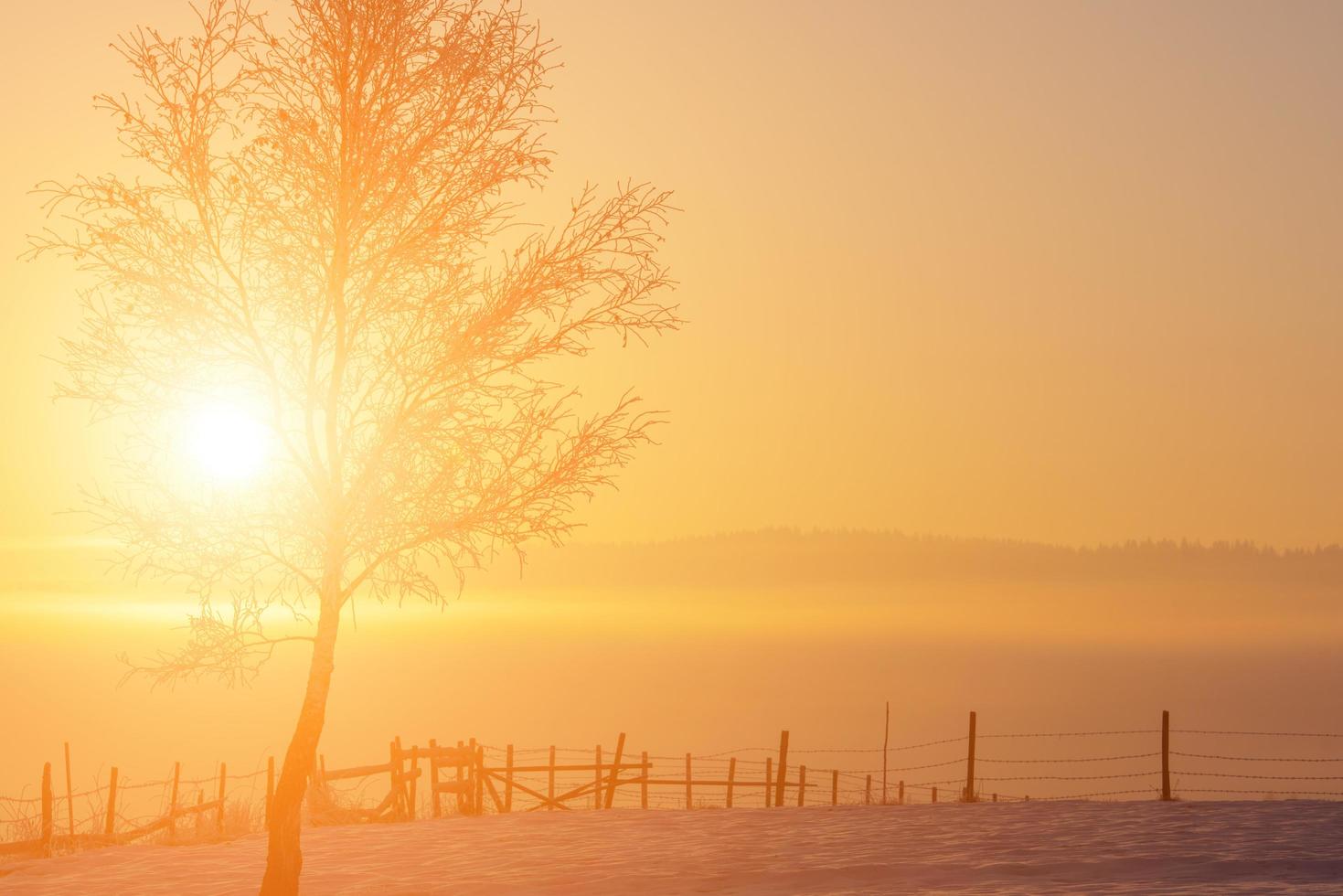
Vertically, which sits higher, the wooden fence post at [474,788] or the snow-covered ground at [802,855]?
the snow-covered ground at [802,855]

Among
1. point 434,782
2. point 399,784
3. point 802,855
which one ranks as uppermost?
point 802,855

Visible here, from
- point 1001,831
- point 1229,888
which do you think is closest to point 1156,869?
point 1229,888

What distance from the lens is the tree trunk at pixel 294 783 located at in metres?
17.4

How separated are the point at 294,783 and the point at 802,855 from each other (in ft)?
22.6

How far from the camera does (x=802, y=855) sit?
19.8 m

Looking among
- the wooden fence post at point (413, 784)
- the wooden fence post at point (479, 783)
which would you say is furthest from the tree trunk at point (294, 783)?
the wooden fence post at point (413, 784)

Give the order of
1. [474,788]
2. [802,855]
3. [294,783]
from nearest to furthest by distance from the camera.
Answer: [294,783]
[802,855]
[474,788]

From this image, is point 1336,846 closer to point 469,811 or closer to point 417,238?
point 417,238

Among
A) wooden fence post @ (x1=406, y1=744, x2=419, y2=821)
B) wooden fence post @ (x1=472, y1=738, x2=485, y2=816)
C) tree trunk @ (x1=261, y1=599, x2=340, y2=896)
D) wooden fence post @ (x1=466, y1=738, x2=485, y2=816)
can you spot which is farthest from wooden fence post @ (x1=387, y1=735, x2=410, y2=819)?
tree trunk @ (x1=261, y1=599, x2=340, y2=896)

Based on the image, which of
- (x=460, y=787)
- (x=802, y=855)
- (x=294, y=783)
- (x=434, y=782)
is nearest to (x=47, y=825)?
(x=460, y=787)

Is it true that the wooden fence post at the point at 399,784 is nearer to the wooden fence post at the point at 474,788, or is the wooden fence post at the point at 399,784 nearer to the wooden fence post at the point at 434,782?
the wooden fence post at the point at 434,782

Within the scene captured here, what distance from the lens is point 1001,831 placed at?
69.7ft

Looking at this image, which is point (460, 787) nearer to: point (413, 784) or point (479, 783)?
point (479, 783)

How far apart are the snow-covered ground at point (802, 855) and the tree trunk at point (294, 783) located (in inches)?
67.2
